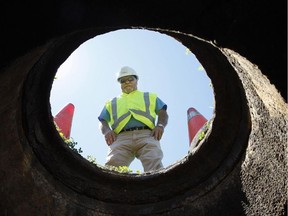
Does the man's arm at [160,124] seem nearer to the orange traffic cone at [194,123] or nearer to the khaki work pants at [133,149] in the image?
the khaki work pants at [133,149]

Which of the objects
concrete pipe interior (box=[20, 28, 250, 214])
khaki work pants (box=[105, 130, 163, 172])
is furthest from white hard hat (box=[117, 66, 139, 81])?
concrete pipe interior (box=[20, 28, 250, 214])

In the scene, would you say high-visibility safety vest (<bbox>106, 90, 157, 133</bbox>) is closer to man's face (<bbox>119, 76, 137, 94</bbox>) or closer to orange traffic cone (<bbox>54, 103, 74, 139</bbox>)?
man's face (<bbox>119, 76, 137, 94</bbox>)

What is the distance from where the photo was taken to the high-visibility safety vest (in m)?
5.01

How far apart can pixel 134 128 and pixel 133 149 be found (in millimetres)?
306

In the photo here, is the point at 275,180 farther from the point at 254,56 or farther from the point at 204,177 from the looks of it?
the point at 254,56

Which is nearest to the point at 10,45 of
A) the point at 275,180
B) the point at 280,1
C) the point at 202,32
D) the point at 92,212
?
the point at 202,32

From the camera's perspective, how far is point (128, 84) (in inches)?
224

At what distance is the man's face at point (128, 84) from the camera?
564 centimetres

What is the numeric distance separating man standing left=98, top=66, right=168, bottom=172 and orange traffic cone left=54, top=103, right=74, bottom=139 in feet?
3.32

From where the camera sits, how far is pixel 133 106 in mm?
5168

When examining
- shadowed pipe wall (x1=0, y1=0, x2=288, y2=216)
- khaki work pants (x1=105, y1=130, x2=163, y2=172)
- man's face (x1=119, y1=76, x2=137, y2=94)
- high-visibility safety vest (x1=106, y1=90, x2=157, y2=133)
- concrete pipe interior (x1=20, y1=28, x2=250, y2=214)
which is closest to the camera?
shadowed pipe wall (x1=0, y1=0, x2=288, y2=216)

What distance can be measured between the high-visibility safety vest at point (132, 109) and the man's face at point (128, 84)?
17 centimetres

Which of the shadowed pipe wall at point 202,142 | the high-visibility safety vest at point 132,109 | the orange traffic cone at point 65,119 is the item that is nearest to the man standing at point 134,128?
the high-visibility safety vest at point 132,109

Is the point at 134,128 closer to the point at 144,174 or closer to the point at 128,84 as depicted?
the point at 128,84
